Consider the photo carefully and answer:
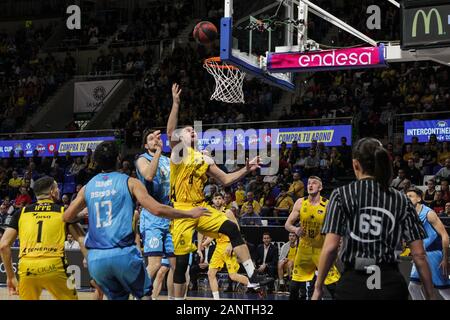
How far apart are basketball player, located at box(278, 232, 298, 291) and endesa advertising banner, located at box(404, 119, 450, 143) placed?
16.5 ft

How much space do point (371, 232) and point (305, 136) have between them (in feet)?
49.9

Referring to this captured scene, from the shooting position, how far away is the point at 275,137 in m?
20.8

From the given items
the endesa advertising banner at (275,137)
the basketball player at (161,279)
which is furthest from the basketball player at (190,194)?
the endesa advertising banner at (275,137)

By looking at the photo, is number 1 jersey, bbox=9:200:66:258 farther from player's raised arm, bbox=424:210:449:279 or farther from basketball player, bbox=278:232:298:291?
basketball player, bbox=278:232:298:291

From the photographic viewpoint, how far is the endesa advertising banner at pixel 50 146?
80.6 feet

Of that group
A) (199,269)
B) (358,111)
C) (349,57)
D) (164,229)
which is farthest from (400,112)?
(164,229)

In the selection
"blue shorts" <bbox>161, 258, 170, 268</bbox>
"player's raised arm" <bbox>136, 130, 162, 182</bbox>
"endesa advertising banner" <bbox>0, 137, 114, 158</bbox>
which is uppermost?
"endesa advertising banner" <bbox>0, 137, 114, 158</bbox>

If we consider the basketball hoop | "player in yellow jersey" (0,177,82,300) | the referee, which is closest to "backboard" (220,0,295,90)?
the basketball hoop

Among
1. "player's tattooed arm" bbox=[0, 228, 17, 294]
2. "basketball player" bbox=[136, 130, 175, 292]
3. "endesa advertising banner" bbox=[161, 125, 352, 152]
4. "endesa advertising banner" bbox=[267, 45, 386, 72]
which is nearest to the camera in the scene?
"player's tattooed arm" bbox=[0, 228, 17, 294]

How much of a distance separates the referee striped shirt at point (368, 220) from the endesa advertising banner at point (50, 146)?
19.1m

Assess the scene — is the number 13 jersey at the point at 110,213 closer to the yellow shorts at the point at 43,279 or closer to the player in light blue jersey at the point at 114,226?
the player in light blue jersey at the point at 114,226

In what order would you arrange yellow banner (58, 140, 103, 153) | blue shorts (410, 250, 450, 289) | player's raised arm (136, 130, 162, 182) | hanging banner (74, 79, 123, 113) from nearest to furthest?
player's raised arm (136, 130, 162, 182) < blue shorts (410, 250, 450, 289) < yellow banner (58, 140, 103, 153) < hanging banner (74, 79, 123, 113)

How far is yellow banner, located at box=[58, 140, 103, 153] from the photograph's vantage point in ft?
80.2
